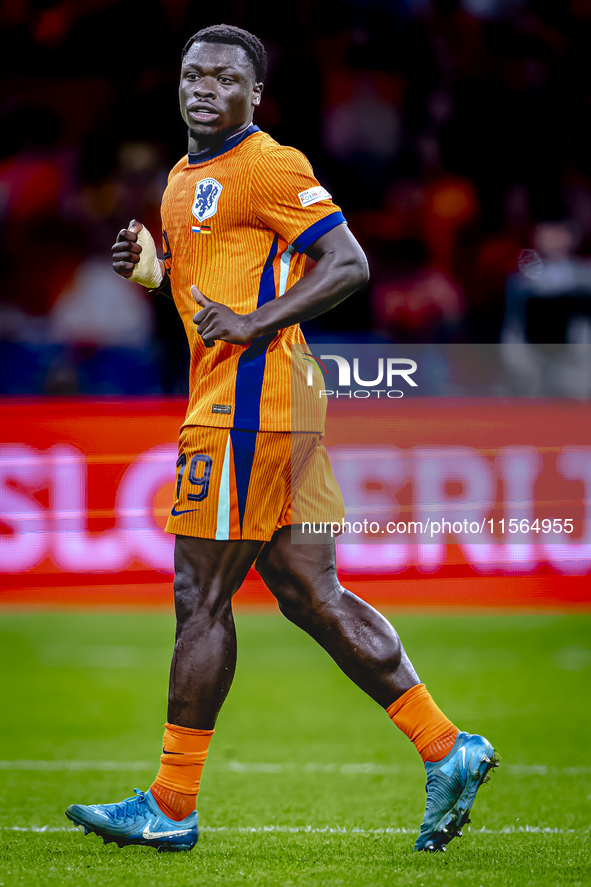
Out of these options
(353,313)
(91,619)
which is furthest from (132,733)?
(353,313)

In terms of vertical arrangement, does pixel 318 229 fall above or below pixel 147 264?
above

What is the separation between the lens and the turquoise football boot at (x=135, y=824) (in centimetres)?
292

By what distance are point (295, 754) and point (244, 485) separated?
69.9 inches

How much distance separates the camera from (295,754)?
170 inches

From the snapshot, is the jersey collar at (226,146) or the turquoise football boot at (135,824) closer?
the turquoise football boot at (135,824)

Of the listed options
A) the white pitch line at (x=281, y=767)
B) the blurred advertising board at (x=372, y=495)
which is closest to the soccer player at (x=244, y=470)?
the white pitch line at (x=281, y=767)

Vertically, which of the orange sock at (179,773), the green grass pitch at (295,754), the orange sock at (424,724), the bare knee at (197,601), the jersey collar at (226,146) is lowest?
the green grass pitch at (295,754)

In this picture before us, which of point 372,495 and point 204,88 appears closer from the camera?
point 204,88

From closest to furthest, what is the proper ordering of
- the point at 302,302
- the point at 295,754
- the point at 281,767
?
the point at 302,302, the point at 281,767, the point at 295,754

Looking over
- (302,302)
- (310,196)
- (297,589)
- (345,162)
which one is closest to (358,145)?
(345,162)

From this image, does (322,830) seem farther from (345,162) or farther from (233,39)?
(345,162)

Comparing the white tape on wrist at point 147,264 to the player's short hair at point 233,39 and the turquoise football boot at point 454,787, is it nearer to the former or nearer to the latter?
the player's short hair at point 233,39

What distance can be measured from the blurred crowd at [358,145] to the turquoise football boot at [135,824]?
202 inches

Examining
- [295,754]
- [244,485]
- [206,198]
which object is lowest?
[295,754]
